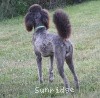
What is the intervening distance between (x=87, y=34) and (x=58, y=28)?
8.30m

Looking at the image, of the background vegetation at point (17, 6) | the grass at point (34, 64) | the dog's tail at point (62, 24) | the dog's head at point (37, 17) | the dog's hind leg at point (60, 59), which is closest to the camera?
the dog's hind leg at point (60, 59)

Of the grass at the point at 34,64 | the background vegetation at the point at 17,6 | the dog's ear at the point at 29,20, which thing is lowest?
the background vegetation at the point at 17,6

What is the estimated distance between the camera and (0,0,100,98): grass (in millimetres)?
7603

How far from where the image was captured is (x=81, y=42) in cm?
1384

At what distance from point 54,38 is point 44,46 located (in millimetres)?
431

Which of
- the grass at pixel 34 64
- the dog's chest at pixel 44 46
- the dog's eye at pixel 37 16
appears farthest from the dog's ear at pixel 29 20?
the grass at pixel 34 64

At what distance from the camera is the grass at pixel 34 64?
7.60 meters

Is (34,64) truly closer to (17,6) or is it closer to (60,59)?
(60,59)

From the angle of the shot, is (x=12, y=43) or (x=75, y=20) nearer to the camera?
(x=12, y=43)

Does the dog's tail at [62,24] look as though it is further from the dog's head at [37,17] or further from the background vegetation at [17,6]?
the background vegetation at [17,6]

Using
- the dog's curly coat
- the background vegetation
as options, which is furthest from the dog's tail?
the background vegetation

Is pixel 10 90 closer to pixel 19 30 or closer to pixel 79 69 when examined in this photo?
pixel 79 69

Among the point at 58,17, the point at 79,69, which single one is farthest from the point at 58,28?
the point at 79,69

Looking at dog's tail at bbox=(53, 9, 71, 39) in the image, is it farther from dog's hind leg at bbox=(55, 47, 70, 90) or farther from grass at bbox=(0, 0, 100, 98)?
grass at bbox=(0, 0, 100, 98)
